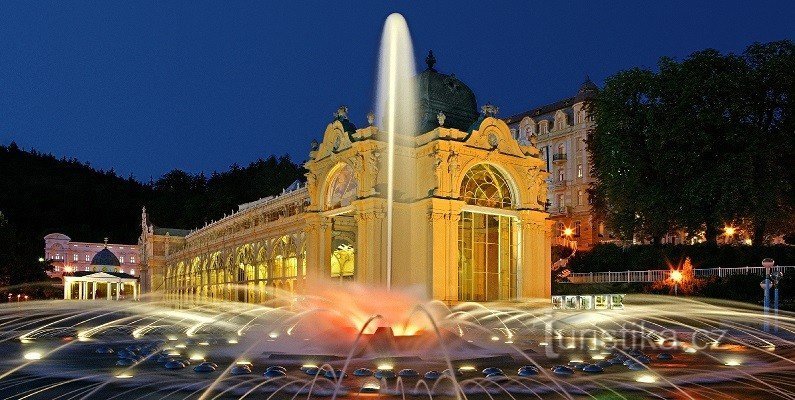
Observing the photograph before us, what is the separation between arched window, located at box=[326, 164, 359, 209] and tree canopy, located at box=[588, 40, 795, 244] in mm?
19816

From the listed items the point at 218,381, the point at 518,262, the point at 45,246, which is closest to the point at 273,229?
the point at 518,262

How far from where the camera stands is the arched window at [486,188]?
38250 mm

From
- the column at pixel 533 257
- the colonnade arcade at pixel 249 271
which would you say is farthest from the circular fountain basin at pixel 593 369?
the colonnade arcade at pixel 249 271

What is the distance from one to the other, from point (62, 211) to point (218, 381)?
15114 cm

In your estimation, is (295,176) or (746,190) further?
(295,176)

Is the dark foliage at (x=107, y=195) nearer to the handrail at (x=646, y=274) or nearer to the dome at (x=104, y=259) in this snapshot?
the dome at (x=104, y=259)

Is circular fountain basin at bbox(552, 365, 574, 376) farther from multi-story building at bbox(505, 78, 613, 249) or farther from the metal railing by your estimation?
multi-story building at bbox(505, 78, 613, 249)

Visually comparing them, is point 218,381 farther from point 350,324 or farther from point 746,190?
point 746,190

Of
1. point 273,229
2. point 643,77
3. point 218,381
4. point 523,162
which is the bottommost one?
point 218,381

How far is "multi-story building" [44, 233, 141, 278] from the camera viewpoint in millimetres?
138000

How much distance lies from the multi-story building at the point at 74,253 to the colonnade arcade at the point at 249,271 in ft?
241

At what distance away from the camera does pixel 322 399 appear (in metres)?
13.1

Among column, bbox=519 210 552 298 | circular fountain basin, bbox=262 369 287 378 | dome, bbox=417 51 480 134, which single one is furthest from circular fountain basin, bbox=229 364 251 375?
column, bbox=519 210 552 298

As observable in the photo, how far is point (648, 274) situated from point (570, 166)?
118 feet
